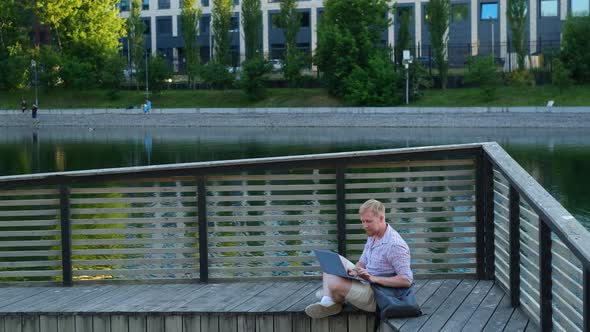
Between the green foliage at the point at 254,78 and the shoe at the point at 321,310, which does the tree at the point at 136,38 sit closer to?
the green foliage at the point at 254,78

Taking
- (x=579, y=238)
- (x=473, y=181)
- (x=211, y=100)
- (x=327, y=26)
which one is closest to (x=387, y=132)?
(x=327, y=26)

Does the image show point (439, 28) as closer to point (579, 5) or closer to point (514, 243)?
point (579, 5)

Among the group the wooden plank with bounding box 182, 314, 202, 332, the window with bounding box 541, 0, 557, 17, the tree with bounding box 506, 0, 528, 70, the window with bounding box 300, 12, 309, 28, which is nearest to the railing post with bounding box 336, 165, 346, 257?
the wooden plank with bounding box 182, 314, 202, 332

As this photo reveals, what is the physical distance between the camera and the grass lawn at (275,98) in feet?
174

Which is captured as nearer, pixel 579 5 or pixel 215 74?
pixel 215 74

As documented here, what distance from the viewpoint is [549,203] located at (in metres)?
6.37

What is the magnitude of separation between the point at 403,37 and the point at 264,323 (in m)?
56.9

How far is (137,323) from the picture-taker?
293 inches

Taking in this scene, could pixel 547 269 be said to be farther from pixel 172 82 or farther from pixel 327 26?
pixel 172 82

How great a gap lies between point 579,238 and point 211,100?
59.5 m

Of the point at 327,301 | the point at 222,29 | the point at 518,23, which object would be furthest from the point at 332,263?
the point at 222,29

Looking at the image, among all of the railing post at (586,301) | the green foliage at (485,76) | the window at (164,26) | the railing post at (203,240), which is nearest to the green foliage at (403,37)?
the green foliage at (485,76)

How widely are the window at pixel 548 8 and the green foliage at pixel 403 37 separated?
14133mm

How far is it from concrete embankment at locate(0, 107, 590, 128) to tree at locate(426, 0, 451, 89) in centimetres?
657
